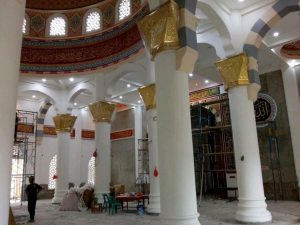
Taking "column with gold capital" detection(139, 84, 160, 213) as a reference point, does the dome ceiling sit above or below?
above

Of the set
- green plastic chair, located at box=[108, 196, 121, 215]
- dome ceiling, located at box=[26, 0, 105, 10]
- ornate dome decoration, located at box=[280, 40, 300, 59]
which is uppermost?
dome ceiling, located at box=[26, 0, 105, 10]

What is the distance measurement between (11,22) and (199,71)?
28.7 feet

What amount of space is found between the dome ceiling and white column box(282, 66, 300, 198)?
7.87 m

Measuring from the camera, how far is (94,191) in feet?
33.1

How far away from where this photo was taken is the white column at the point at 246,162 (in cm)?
613

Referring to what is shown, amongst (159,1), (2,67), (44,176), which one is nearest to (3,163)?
(2,67)

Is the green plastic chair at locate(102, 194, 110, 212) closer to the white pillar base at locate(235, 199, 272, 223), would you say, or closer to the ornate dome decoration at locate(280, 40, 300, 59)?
the white pillar base at locate(235, 199, 272, 223)

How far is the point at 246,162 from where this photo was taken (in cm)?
637

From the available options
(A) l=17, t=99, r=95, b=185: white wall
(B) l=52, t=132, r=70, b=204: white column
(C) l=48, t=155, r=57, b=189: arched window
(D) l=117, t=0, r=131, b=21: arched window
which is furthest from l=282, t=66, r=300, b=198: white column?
(C) l=48, t=155, r=57, b=189: arched window

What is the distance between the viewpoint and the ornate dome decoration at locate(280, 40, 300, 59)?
10.5 meters

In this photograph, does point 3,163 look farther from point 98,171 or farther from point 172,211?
point 98,171

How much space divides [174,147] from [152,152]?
3.88 m

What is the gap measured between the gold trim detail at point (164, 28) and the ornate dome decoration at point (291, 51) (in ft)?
24.2

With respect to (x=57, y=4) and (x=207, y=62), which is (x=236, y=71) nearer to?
(x=207, y=62)
